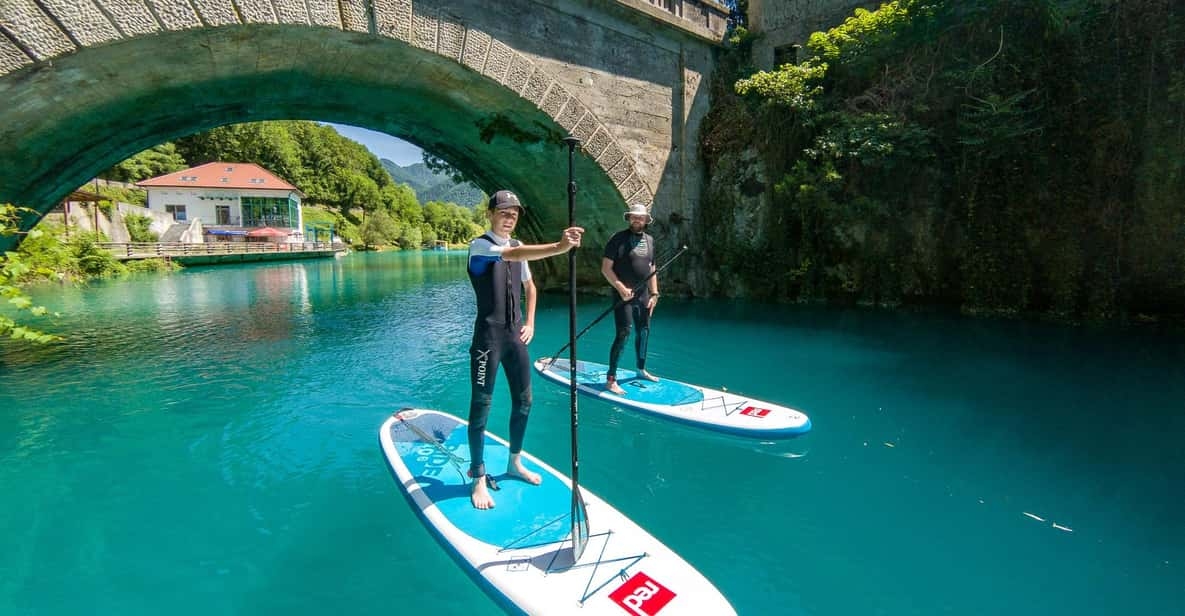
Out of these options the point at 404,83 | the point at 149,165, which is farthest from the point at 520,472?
the point at 149,165

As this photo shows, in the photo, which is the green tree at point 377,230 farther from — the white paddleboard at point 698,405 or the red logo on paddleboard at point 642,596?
the red logo on paddleboard at point 642,596

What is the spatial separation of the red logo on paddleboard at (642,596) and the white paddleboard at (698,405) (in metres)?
2.74

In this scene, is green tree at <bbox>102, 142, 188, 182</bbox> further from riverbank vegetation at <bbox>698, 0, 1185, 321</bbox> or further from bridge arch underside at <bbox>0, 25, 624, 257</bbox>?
riverbank vegetation at <bbox>698, 0, 1185, 321</bbox>

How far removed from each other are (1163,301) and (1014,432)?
878cm

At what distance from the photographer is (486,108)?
1098 cm

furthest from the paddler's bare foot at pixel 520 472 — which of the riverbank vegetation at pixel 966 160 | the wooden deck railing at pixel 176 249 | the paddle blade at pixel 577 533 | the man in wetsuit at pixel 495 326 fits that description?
the wooden deck railing at pixel 176 249

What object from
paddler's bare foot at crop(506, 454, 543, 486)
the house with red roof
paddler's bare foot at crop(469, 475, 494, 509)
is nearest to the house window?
paddler's bare foot at crop(506, 454, 543, 486)

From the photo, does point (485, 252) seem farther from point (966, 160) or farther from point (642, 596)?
point (966, 160)

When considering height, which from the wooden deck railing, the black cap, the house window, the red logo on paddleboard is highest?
the house window

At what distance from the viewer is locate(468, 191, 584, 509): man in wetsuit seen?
3645 millimetres

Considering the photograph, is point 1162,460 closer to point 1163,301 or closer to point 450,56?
point 1163,301

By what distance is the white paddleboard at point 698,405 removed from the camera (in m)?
5.32

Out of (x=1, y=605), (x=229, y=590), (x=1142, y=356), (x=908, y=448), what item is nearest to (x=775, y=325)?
(x=1142, y=356)

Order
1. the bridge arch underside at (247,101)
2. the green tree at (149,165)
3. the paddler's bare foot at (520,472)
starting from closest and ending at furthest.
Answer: the paddler's bare foot at (520,472) → the bridge arch underside at (247,101) → the green tree at (149,165)
